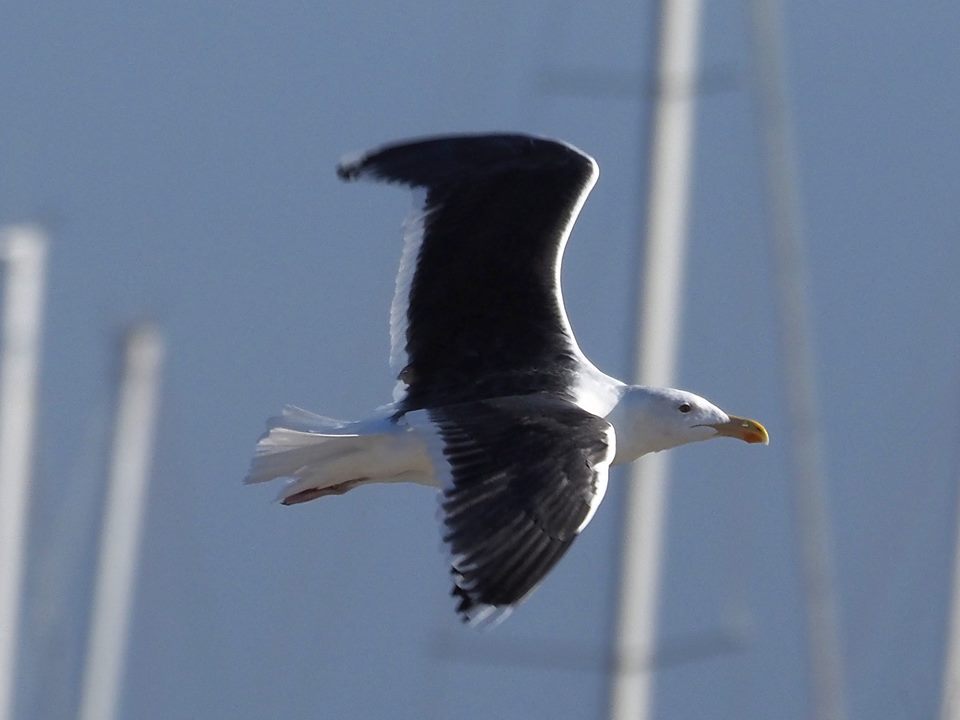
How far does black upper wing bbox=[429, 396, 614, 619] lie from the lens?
6.62m

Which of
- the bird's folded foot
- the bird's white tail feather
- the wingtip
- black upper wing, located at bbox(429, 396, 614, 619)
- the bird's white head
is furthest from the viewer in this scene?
the wingtip

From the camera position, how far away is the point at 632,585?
10773 millimetres

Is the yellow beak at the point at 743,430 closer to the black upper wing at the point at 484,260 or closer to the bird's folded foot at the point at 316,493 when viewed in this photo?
the black upper wing at the point at 484,260

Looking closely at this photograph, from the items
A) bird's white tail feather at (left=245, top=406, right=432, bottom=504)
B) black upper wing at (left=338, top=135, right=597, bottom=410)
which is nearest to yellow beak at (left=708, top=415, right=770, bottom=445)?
black upper wing at (left=338, top=135, right=597, bottom=410)

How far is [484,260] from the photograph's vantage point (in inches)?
332

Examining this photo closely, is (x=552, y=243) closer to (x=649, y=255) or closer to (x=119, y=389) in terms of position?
(x=649, y=255)

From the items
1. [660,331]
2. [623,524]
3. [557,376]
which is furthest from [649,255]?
[557,376]

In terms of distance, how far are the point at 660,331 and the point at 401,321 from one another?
253 cm

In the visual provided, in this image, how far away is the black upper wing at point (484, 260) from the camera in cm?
811

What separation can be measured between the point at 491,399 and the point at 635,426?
1.80ft

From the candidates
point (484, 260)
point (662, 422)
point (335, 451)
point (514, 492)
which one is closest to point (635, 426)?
point (662, 422)

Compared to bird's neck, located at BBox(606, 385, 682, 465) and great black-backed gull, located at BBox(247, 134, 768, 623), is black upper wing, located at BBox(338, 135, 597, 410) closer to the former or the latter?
great black-backed gull, located at BBox(247, 134, 768, 623)

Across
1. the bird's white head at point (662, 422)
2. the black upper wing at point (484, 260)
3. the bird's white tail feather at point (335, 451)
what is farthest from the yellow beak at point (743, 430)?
the bird's white tail feather at point (335, 451)

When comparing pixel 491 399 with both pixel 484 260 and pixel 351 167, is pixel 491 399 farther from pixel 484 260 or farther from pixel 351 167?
pixel 351 167
